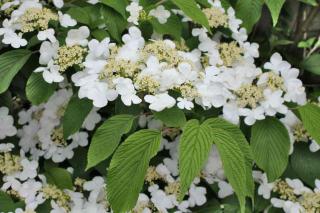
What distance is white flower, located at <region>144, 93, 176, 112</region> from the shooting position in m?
0.92

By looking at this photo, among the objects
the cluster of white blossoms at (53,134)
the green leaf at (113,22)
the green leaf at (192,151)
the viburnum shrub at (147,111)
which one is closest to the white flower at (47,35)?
the viburnum shrub at (147,111)

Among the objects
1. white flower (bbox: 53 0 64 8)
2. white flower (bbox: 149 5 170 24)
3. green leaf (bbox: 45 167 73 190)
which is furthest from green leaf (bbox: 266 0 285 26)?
green leaf (bbox: 45 167 73 190)

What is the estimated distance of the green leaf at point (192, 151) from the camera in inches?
31.6

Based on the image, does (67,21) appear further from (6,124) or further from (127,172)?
(127,172)

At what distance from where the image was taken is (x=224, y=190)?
1190 mm

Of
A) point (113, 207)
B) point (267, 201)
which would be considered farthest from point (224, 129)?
point (267, 201)

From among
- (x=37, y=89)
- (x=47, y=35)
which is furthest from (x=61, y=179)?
(x=47, y=35)

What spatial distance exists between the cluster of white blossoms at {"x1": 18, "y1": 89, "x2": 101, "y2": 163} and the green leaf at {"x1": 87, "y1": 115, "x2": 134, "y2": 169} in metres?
0.27

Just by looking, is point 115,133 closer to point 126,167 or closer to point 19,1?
point 126,167

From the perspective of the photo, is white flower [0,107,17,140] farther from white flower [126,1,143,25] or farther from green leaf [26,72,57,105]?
white flower [126,1,143,25]

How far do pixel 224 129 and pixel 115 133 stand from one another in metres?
0.20

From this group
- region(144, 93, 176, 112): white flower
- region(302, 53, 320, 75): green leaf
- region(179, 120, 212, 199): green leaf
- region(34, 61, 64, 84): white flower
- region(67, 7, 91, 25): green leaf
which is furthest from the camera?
region(302, 53, 320, 75): green leaf

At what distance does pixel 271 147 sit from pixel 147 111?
287 mm

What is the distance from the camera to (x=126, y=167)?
86 centimetres
